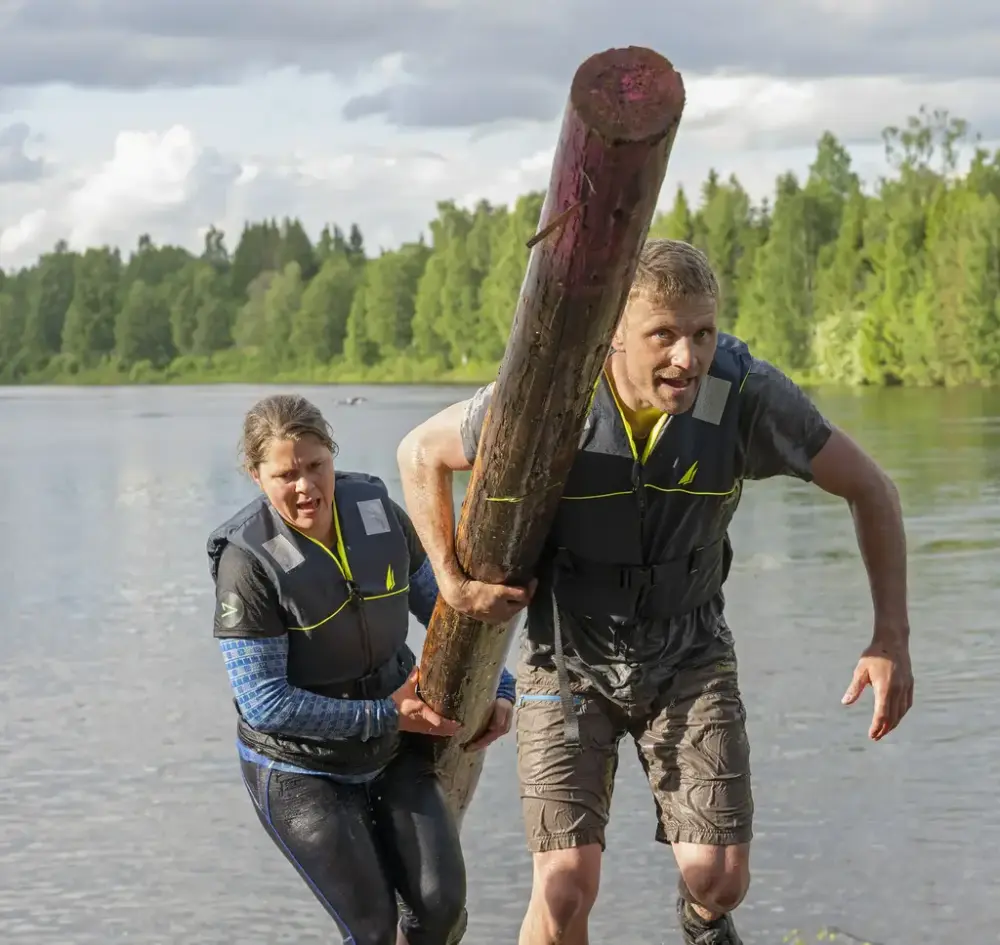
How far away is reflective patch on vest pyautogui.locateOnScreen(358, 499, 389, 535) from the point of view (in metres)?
5.44

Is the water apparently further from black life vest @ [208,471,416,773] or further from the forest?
the forest

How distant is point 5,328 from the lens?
175875 millimetres

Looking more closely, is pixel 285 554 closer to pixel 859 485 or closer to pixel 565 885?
pixel 565 885

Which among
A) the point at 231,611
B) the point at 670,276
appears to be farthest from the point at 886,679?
→ the point at 231,611

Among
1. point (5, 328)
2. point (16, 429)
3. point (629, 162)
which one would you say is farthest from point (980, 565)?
point (5, 328)

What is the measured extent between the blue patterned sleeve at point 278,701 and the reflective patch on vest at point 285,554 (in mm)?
204

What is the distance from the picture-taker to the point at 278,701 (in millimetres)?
5195

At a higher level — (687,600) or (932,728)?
(687,600)

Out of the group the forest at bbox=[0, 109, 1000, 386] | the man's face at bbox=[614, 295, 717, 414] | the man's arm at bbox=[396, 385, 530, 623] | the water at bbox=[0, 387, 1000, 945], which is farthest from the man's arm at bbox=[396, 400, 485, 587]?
the forest at bbox=[0, 109, 1000, 386]

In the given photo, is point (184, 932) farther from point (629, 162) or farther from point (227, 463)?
point (227, 463)

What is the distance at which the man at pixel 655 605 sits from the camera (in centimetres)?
511

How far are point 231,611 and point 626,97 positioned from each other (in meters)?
1.95

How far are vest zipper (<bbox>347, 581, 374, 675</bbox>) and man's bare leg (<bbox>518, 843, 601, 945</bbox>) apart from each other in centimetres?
74

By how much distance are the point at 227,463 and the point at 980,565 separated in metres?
20.7
